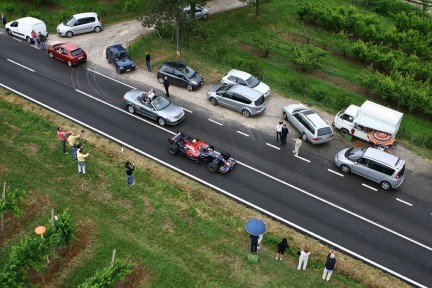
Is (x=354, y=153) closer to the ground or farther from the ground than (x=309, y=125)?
closer to the ground

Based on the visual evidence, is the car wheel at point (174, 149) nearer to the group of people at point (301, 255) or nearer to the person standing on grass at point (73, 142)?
the person standing on grass at point (73, 142)

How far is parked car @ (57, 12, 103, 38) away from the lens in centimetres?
4041

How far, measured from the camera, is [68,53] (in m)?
35.8

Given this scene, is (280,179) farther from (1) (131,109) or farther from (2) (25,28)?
(2) (25,28)

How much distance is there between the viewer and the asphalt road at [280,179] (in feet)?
77.0

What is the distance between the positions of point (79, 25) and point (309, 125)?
22.6 meters

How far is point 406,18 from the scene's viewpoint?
5006cm

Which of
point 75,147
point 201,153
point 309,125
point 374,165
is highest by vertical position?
point 309,125

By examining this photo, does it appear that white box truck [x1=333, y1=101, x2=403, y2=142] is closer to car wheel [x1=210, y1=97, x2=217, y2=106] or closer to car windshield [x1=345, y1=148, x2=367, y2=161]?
car windshield [x1=345, y1=148, x2=367, y2=161]

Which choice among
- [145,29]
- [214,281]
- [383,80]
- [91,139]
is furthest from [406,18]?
[214,281]

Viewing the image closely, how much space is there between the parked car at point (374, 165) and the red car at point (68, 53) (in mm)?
20548

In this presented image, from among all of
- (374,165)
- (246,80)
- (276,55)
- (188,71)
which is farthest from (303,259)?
(276,55)

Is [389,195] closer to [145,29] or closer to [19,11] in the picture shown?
[145,29]

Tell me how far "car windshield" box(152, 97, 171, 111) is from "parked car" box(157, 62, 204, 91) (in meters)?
3.98
